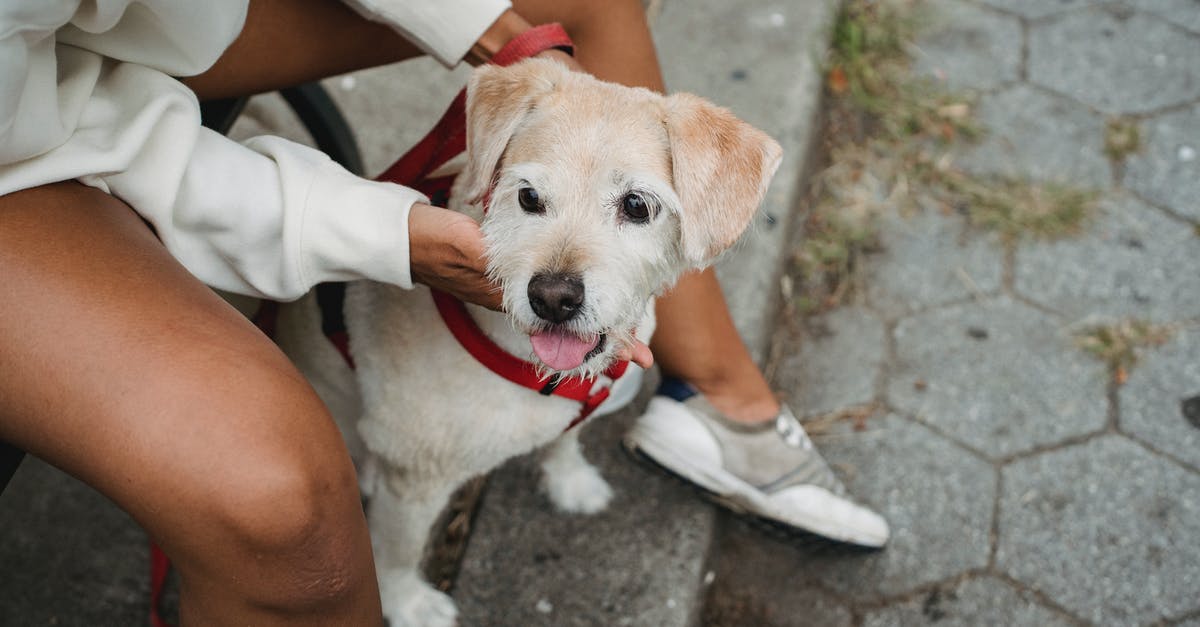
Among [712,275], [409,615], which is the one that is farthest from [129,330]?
[712,275]

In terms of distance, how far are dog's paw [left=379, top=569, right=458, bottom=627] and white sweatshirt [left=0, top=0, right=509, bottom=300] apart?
2.54 feet

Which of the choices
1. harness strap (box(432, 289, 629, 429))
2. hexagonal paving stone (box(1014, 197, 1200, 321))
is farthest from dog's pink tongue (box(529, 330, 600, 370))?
hexagonal paving stone (box(1014, 197, 1200, 321))

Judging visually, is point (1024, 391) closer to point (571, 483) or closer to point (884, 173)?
point (884, 173)

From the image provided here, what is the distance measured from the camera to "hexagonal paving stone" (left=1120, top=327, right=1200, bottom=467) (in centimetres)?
237

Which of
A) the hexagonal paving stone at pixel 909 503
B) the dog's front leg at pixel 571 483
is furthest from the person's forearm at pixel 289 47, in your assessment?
the hexagonal paving stone at pixel 909 503

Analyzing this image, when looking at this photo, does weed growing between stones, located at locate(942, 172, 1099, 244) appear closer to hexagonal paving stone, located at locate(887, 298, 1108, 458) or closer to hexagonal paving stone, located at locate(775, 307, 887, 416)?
A: hexagonal paving stone, located at locate(887, 298, 1108, 458)

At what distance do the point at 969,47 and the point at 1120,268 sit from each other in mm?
1092

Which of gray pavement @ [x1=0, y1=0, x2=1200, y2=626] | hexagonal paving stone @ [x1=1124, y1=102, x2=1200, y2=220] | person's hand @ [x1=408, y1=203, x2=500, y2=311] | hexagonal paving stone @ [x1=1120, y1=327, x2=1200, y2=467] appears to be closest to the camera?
person's hand @ [x1=408, y1=203, x2=500, y2=311]

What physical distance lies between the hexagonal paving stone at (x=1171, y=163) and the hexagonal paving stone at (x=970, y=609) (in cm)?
154

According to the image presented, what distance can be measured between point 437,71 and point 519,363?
5.76 feet

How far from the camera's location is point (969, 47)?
11.3 ft

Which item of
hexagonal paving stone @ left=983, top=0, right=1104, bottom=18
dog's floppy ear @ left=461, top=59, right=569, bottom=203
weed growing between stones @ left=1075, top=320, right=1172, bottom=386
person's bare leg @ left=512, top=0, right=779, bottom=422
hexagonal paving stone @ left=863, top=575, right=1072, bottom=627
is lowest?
hexagonal paving stone @ left=863, top=575, right=1072, bottom=627

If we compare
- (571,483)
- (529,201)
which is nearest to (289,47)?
(529,201)

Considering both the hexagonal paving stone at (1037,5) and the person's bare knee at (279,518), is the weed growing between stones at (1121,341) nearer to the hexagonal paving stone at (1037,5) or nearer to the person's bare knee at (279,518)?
the hexagonal paving stone at (1037,5)
